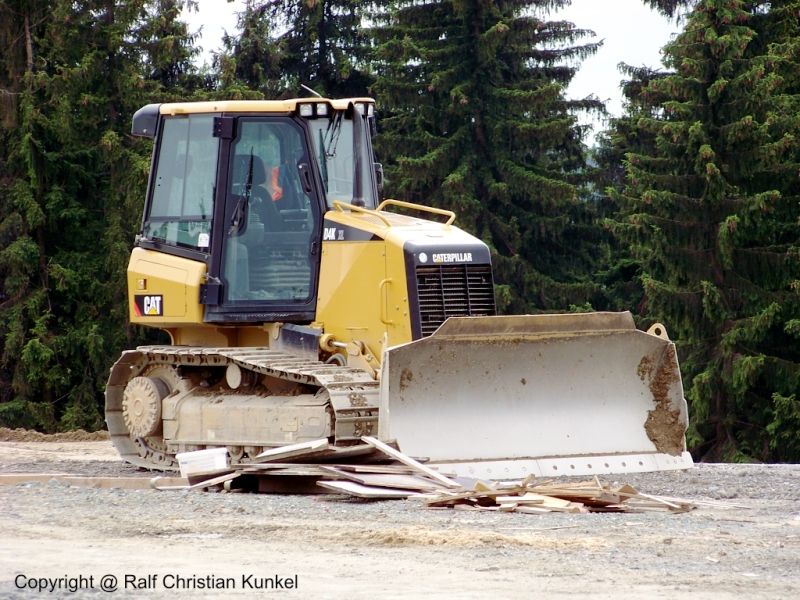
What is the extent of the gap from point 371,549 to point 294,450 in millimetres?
2834

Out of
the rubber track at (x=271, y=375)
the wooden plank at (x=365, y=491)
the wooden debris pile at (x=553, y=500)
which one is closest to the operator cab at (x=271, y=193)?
the rubber track at (x=271, y=375)

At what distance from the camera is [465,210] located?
28359 mm

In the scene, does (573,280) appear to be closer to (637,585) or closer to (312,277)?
(312,277)

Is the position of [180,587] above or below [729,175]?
below

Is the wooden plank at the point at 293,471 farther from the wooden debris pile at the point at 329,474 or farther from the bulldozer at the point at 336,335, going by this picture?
the bulldozer at the point at 336,335

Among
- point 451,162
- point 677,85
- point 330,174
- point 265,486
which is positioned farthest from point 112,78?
point 265,486

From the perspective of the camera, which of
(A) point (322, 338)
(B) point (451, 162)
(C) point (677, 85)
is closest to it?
(A) point (322, 338)

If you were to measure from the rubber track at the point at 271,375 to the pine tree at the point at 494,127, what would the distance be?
599 inches

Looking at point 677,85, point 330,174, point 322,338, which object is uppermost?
point 677,85

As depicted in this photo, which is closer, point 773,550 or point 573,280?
point 773,550

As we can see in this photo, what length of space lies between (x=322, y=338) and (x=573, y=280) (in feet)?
62.5

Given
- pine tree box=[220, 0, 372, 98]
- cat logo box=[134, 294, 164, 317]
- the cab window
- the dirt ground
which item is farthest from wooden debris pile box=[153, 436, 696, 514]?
pine tree box=[220, 0, 372, 98]

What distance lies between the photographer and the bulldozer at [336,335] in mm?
10914

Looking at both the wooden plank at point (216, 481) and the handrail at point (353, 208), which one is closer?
the wooden plank at point (216, 481)
